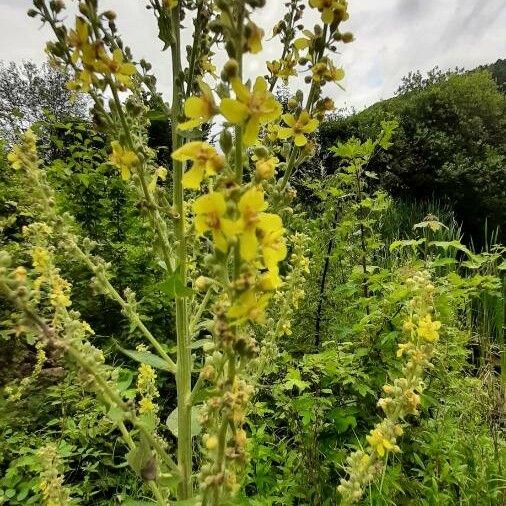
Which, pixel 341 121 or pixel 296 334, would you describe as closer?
pixel 296 334

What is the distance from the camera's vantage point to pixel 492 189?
11.8 meters

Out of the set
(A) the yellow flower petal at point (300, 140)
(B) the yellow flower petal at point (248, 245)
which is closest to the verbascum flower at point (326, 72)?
(A) the yellow flower petal at point (300, 140)

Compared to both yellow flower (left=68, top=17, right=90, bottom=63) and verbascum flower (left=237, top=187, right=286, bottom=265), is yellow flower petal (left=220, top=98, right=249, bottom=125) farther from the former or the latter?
yellow flower (left=68, top=17, right=90, bottom=63)

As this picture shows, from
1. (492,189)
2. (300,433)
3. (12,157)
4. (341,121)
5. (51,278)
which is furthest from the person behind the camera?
(341,121)

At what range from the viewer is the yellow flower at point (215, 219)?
732 mm

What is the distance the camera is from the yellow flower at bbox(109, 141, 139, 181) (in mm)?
1131

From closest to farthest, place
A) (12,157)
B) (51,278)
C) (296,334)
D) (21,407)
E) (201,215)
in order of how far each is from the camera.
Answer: (201,215), (12,157), (51,278), (21,407), (296,334)

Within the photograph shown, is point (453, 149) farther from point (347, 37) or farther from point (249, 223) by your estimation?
point (249, 223)

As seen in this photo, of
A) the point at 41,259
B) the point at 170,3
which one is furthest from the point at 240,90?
the point at 41,259

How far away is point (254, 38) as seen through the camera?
0.81 m

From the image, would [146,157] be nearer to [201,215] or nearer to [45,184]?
[45,184]

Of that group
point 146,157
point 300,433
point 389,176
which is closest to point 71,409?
point 300,433

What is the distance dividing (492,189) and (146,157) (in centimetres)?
1228

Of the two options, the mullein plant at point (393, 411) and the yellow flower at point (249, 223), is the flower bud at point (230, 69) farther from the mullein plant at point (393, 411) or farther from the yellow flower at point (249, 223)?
the mullein plant at point (393, 411)
